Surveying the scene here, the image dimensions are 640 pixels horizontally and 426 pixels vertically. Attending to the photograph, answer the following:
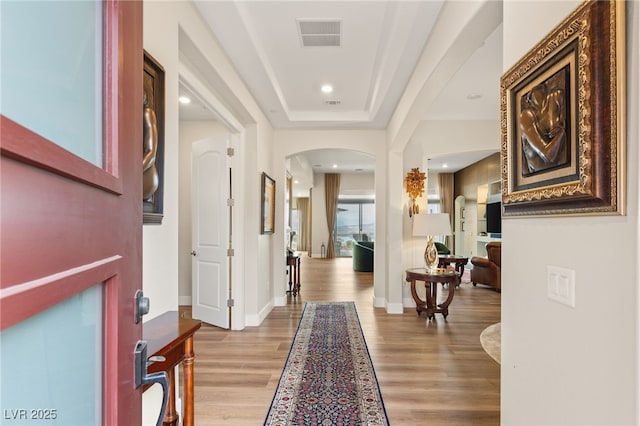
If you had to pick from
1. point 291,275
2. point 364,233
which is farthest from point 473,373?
point 364,233

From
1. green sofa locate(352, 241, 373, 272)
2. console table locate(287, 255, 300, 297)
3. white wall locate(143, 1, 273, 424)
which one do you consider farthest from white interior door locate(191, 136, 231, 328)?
green sofa locate(352, 241, 373, 272)

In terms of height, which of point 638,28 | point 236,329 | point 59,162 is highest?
point 638,28

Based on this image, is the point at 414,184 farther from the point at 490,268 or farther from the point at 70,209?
the point at 70,209

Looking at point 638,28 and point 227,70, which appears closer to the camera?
point 638,28

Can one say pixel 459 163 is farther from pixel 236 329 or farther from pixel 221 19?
pixel 221 19

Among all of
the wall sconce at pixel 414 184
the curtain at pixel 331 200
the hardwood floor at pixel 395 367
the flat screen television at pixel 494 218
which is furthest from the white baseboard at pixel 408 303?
the curtain at pixel 331 200

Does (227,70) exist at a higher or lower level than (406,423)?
higher

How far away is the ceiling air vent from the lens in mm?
2852

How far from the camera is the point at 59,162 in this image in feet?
1.61

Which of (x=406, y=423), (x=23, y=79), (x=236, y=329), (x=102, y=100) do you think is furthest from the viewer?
(x=236, y=329)

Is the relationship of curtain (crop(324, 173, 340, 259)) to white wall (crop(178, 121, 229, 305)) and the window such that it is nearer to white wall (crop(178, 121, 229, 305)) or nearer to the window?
the window

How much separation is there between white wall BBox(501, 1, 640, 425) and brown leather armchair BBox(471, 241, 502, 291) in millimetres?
5451

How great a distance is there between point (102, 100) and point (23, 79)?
0.20 meters

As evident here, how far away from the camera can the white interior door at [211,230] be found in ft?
14.3
